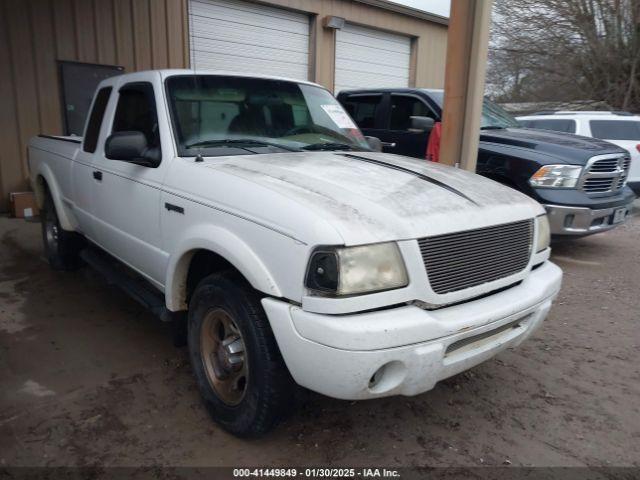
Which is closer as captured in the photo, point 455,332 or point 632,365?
point 455,332

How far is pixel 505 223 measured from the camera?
271 centimetres

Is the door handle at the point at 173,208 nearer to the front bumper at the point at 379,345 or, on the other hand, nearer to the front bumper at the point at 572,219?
the front bumper at the point at 379,345

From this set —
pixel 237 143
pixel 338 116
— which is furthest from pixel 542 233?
pixel 237 143

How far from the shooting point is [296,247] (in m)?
2.19

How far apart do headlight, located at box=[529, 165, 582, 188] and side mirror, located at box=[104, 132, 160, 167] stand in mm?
4295

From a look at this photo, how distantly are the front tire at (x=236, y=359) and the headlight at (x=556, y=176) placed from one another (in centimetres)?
432

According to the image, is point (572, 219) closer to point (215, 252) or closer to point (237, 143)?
point (237, 143)

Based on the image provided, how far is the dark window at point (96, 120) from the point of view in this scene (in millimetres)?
4219

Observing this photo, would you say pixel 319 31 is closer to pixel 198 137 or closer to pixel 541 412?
pixel 198 137

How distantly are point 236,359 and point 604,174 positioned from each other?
5.24 m

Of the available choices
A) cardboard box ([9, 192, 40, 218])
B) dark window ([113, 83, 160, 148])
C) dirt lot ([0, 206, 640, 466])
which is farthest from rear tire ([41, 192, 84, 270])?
Answer: cardboard box ([9, 192, 40, 218])

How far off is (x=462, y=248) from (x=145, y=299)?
2.14m

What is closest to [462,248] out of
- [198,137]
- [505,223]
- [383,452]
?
[505,223]

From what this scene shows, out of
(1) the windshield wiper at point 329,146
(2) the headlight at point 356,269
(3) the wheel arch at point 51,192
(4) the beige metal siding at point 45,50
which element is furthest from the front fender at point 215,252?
(4) the beige metal siding at point 45,50
